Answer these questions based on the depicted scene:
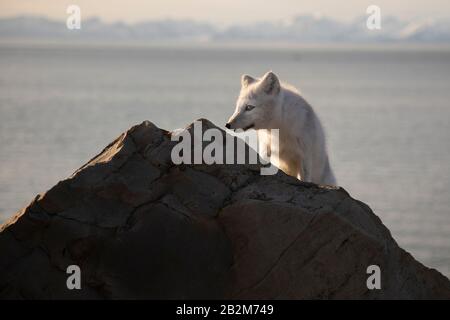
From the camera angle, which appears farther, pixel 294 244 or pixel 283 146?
pixel 283 146

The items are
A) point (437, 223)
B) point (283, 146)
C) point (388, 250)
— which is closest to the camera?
point (388, 250)

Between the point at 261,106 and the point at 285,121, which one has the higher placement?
the point at 261,106

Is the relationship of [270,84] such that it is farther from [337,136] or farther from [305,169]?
[337,136]

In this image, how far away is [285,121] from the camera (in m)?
11.4

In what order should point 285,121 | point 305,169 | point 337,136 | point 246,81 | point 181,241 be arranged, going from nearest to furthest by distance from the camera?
point 181,241
point 285,121
point 305,169
point 246,81
point 337,136

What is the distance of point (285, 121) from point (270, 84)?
50cm

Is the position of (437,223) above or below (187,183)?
below

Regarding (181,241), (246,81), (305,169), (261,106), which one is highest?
(246,81)

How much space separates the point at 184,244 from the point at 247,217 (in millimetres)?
683

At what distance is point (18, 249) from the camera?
895 centimetres

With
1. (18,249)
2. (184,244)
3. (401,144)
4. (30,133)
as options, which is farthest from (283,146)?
(30,133)

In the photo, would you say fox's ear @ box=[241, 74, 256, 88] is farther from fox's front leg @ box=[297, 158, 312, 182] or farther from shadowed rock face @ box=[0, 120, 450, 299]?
shadowed rock face @ box=[0, 120, 450, 299]

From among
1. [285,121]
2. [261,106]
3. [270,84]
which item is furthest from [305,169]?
[270,84]

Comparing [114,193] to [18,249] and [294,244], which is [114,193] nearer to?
[18,249]
